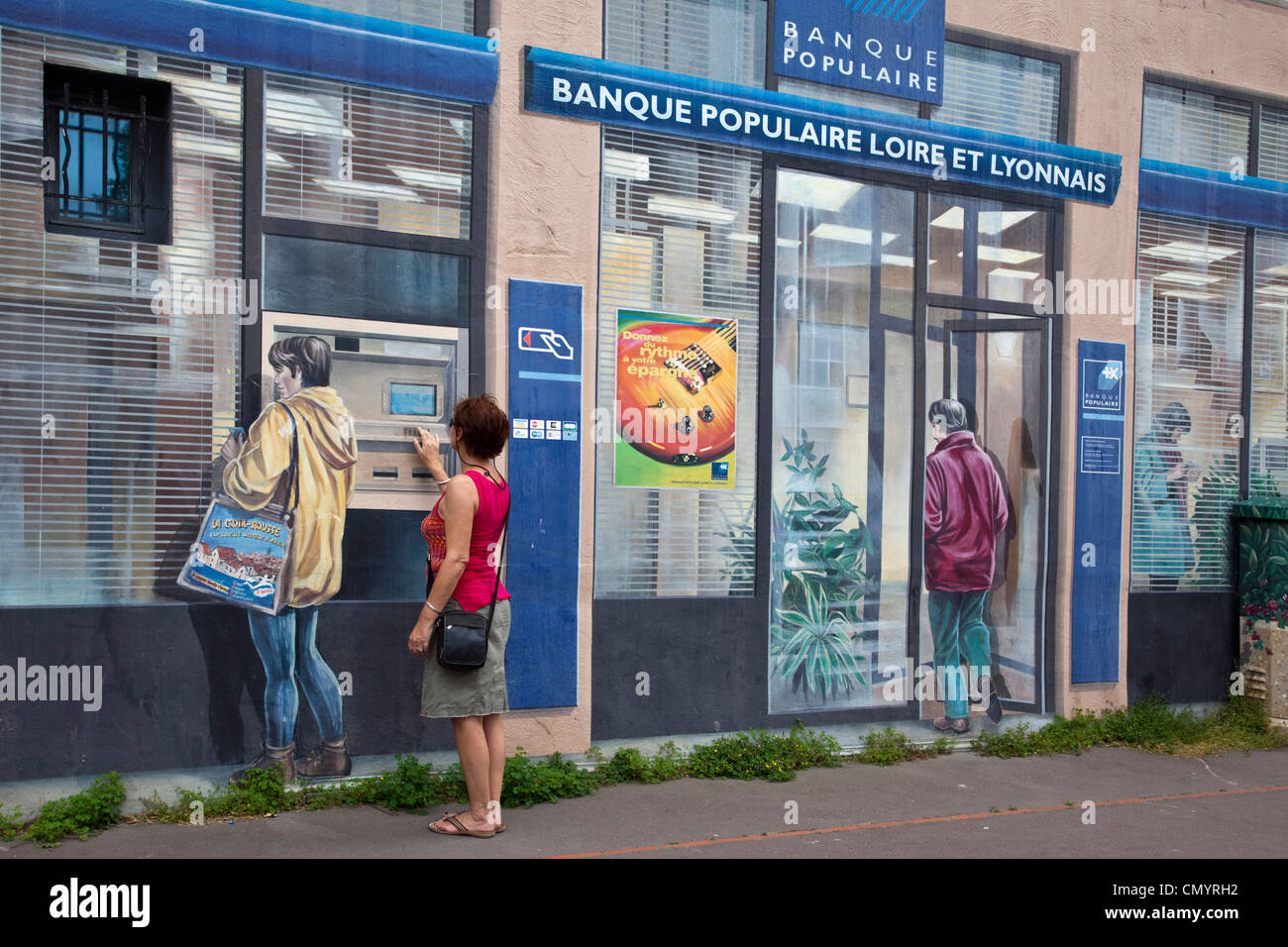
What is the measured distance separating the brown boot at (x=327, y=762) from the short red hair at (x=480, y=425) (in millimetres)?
1844

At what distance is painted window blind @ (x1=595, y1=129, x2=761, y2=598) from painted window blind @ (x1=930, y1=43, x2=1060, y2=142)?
5.77 feet

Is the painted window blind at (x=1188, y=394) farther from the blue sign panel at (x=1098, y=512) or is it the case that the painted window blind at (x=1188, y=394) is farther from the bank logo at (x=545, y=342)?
the bank logo at (x=545, y=342)

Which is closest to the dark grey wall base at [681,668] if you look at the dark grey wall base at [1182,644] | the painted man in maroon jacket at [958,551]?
the painted man in maroon jacket at [958,551]

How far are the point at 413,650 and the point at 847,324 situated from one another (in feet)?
12.7

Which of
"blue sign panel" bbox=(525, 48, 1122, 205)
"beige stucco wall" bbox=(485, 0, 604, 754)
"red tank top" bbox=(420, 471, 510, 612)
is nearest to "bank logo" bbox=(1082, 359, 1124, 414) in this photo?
"blue sign panel" bbox=(525, 48, 1122, 205)

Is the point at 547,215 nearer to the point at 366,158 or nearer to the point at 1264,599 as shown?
the point at 366,158

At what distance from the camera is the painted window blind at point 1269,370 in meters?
8.88

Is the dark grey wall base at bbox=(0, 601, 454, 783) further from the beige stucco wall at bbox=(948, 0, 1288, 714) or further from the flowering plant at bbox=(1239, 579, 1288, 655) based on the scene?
the flowering plant at bbox=(1239, 579, 1288, 655)

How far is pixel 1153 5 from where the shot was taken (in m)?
8.38

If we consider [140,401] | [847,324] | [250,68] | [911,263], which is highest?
[250,68]

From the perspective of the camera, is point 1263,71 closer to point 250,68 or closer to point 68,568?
point 250,68
